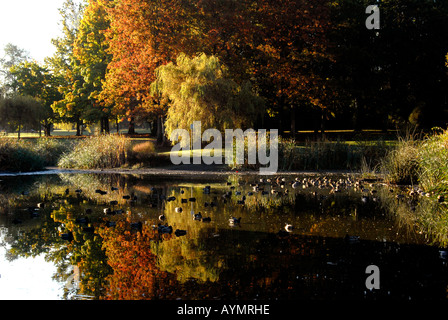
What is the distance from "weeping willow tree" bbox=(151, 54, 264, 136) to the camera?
22.7 meters

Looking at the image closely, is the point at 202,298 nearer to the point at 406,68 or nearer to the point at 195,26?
the point at 195,26

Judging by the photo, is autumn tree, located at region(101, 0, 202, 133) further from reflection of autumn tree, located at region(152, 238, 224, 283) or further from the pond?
reflection of autumn tree, located at region(152, 238, 224, 283)

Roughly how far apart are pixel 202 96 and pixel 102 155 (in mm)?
5844

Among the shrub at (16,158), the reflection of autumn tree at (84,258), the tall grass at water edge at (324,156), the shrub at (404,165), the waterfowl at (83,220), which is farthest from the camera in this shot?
the shrub at (16,158)

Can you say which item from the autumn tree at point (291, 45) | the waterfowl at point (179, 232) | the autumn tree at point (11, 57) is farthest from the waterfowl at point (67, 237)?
the autumn tree at point (11, 57)

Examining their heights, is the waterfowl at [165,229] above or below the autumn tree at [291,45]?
below

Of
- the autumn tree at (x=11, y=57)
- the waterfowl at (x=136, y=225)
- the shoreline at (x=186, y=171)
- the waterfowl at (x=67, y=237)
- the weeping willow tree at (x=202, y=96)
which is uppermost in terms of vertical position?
the autumn tree at (x=11, y=57)

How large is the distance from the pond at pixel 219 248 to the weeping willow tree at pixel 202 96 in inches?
440

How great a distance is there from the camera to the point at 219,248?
6465 millimetres

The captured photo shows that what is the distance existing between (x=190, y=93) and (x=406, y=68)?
2272 cm

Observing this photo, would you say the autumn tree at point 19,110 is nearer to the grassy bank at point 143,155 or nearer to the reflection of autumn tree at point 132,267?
the grassy bank at point 143,155

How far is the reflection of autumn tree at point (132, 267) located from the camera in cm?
466

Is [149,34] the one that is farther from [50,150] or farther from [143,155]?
[50,150]

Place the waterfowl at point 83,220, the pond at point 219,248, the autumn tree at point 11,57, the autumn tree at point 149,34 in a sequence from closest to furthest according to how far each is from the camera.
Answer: the pond at point 219,248 < the waterfowl at point 83,220 < the autumn tree at point 149,34 < the autumn tree at point 11,57
